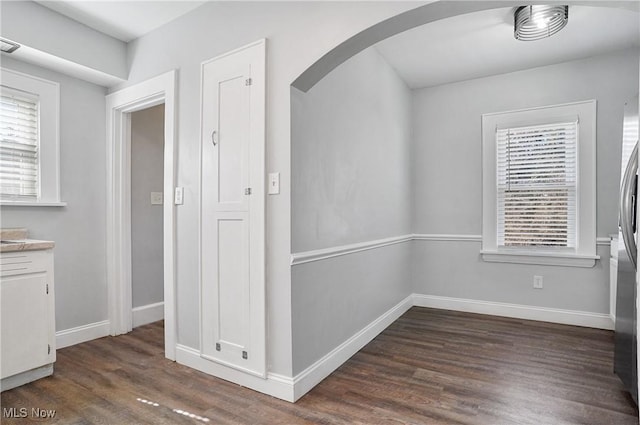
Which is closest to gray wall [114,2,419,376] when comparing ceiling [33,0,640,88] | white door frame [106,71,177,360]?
ceiling [33,0,640,88]

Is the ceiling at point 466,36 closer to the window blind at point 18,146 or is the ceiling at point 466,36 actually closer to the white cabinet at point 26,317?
the window blind at point 18,146

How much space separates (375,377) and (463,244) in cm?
220

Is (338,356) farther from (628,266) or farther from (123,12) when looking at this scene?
(123,12)

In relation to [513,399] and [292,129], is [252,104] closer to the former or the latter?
[292,129]

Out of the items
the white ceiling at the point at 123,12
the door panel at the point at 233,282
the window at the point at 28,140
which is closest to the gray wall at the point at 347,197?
the door panel at the point at 233,282

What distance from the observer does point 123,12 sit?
8.82 ft

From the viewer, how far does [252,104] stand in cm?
225

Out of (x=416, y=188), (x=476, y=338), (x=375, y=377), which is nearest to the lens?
(x=375, y=377)

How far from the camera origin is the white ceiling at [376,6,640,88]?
276 cm

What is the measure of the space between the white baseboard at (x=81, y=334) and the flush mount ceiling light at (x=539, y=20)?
427 cm

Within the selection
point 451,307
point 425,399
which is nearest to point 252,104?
point 425,399

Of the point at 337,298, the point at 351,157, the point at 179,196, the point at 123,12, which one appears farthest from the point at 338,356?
the point at 123,12

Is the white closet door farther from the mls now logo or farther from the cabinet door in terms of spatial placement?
the cabinet door

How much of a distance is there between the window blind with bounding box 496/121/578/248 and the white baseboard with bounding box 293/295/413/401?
1556 millimetres
